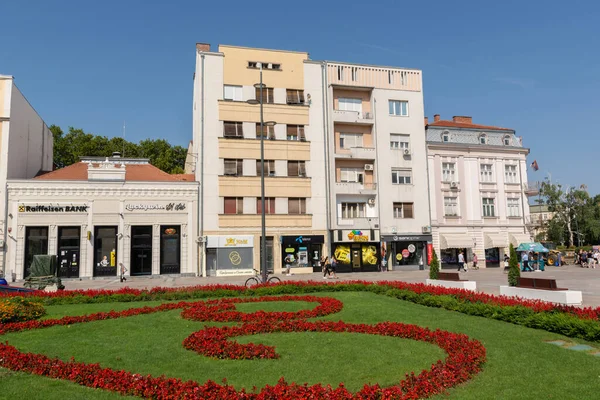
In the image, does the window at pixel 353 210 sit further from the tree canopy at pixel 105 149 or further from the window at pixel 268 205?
the tree canopy at pixel 105 149

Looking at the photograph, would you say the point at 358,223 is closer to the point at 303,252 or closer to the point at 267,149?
the point at 303,252

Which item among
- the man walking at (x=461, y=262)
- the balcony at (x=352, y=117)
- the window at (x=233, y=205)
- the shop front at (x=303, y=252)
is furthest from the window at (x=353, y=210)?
the window at (x=233, y=205)

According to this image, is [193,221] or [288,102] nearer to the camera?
[193,221]

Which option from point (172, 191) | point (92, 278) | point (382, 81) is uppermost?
point (382, 81)

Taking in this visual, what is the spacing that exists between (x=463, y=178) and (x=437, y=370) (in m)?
44.4

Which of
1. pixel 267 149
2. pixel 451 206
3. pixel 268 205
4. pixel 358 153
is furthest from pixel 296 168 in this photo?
pixel 451 206

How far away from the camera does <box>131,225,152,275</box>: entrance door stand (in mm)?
39188

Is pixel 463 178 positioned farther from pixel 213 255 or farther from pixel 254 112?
pixel 213 255

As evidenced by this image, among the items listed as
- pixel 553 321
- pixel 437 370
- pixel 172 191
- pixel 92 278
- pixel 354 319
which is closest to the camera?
pixel 437 370

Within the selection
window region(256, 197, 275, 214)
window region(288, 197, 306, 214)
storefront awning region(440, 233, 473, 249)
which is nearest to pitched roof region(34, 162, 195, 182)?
window region(256, 197, 275, 214)

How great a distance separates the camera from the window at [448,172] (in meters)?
49.0

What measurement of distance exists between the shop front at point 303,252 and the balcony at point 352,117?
11.9m

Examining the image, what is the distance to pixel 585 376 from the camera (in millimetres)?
7938

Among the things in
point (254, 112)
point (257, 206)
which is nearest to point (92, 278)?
point (257, 206)
